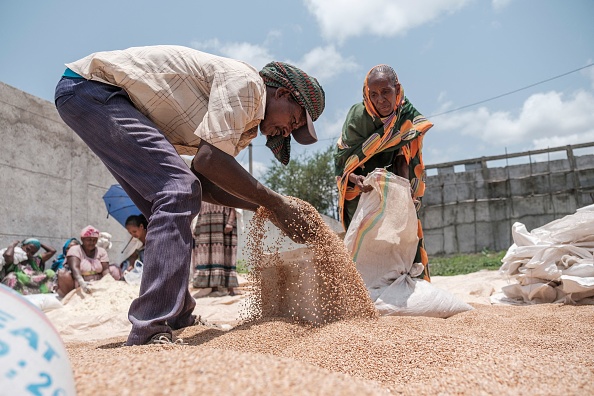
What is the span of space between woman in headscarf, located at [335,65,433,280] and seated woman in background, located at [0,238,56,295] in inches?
167

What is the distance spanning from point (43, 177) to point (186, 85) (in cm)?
551

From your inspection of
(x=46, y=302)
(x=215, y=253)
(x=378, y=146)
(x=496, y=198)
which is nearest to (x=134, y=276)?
(x=215, y=253)

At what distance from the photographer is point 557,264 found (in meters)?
3.58

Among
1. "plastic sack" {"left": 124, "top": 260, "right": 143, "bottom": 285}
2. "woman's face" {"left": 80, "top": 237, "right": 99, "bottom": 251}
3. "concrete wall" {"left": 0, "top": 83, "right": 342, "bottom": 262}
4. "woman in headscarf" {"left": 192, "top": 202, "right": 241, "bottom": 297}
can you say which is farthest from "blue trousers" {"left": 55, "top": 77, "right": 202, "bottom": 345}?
"woman's face" {"left": 80, "top": 237, "right": 99, "bottom": 251}

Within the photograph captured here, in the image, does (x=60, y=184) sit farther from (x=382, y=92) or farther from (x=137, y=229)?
(x=382, y=92)

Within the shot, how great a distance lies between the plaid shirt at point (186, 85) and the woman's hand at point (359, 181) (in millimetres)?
1383

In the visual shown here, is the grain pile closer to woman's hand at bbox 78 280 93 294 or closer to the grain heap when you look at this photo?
the grain heap

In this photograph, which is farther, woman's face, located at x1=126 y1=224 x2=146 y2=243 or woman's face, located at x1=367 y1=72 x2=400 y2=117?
woman's face, located at x1=126 y1=224 x2=146 y2=243

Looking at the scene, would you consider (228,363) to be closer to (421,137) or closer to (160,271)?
(160,271)

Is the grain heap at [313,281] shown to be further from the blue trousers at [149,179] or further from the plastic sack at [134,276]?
the plastic sack at [134,276]

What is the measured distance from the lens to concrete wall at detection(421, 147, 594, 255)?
1200cm

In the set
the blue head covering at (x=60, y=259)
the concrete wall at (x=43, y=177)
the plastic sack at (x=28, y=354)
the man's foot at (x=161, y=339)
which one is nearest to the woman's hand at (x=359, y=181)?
the man's foot at (x=161, y=339)

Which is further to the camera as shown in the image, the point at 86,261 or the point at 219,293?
the point at 86,261

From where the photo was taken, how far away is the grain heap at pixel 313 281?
7.51 feet
